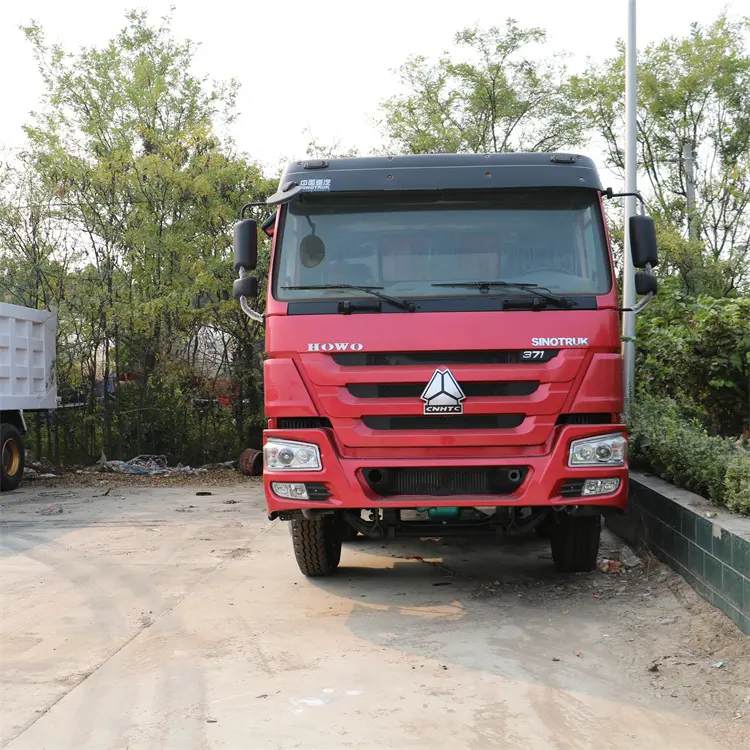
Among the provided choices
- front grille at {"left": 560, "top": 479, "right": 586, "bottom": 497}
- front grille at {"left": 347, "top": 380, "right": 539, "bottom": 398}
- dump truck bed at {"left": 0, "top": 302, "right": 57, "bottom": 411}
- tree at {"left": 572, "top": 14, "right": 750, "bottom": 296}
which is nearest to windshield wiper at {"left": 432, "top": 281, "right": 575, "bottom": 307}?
front grille at {"left": 347, "top": 380, "right": 539, "bottom": 398}

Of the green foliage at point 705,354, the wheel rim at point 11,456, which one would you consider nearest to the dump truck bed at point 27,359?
the wheel rim at point 11,456

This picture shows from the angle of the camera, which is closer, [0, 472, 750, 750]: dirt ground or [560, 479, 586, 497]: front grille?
[0, 472, 750, 750]: dirt ground

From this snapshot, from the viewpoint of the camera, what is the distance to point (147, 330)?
15000mm

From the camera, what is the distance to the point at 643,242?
6.71 meters

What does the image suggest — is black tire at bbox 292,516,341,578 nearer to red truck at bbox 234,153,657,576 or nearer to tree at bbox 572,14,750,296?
red truck at bbox 234,153,657,576

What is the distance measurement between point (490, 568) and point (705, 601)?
6.46ft

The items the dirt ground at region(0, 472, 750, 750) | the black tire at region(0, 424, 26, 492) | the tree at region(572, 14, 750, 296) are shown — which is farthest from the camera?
the tree at region(572, 14, 750, 296)

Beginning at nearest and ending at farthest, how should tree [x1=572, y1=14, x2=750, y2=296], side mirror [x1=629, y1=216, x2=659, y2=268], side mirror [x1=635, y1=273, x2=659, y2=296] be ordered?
side mirror [x1=629, y1=216, x2=659, y2=268]
side mirror [x1=635, y1=273, x2=659, y2=296]
tree [x1=572, y1=14, x2=750, y2=296]

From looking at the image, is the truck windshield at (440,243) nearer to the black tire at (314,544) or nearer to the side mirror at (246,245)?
the side mirror at (246,245)

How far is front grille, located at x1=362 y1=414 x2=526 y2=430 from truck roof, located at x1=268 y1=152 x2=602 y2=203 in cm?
155

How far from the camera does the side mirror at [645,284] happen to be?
6871 mm

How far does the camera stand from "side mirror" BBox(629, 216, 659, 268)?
6.69 meters

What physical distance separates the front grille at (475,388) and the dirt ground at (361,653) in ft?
4.45

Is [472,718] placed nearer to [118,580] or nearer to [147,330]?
[118,580]
